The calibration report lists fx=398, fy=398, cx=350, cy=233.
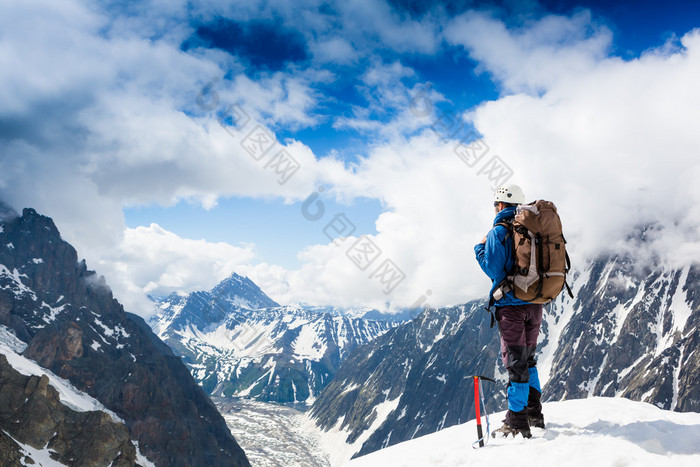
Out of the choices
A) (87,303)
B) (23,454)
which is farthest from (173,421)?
(87,303)

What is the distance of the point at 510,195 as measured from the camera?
29.0 feet

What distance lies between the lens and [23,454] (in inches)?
2948

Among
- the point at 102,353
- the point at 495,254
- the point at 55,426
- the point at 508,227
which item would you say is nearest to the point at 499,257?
the point at 495,254

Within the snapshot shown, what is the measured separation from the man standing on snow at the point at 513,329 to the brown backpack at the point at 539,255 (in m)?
0.38

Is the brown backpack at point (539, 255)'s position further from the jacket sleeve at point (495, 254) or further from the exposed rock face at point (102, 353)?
the exposed rock face at point (102, 353)

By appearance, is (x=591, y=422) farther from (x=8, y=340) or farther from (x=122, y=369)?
(x=8, y=340)

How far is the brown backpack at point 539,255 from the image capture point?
24.9 feet

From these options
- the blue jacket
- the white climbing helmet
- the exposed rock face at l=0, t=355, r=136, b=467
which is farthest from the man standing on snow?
the exposed rock face at l=0, t=355, r=136, b=467

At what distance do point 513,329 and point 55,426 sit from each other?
4513 inches

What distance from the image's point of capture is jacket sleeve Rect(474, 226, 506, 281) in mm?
8047

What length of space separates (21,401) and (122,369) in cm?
5603

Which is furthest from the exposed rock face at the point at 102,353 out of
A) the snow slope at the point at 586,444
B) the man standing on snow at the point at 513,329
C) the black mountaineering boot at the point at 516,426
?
the man standing on snow at the point at 513,329

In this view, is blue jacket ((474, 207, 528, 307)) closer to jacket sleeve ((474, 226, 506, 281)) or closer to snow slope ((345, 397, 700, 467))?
jacket sleeve ((474, 226, 506, 281))

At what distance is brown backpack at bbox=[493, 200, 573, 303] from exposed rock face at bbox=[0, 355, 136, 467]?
11171 cm
